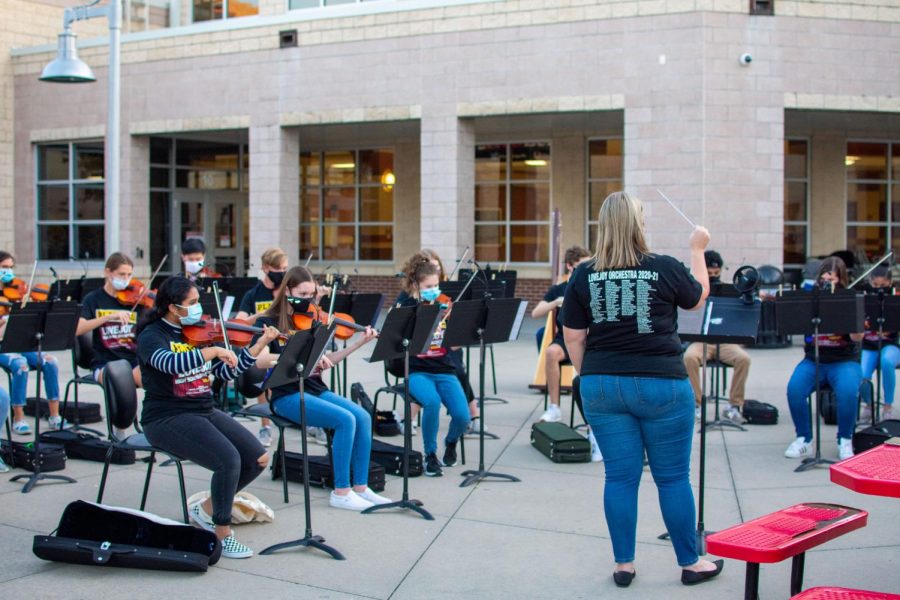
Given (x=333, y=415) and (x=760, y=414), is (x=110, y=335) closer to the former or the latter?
(x=333, y=415)

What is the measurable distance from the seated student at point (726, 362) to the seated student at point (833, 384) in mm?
1413

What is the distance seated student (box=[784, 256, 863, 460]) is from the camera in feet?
26.5

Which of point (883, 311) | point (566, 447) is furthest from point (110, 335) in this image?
point (883, 311)

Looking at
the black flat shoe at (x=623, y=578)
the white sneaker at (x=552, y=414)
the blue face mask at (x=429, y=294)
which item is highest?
the blue face mask at (x=429, y=294)

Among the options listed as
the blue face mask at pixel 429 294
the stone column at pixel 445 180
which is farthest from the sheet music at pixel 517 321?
the stone column at pixel 445 180

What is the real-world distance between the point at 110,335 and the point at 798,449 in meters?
5.78

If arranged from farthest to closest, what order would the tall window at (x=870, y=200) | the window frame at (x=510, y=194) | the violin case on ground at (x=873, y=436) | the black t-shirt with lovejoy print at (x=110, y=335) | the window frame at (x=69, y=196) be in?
1. the window frame at (x=69, y=196)
2. the window frame at (x=510, y=194)
3. the tall window at (x=870, y=200)
4. the black t-shirt with lovejoy print at (x=110, y=335)
5. the violin case on ground at (x=873, y=436)

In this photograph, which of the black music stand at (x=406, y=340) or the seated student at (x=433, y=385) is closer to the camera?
the black music stand at (x=406, y=340)

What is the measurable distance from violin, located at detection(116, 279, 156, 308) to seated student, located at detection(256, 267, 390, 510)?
2.16m

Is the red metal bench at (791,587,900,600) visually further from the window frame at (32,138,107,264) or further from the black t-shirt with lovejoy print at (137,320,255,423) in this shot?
the window frame at (32,138,107,264)

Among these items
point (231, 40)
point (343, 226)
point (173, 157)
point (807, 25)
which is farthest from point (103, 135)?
point (807, 25)

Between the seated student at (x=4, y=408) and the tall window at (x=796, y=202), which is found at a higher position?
the tall window at (x=796, y=202)

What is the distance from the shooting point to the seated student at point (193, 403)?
570cm

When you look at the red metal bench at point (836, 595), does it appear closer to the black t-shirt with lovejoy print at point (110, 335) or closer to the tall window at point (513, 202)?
the black t-shirt with lovejoy print at point (110, 335)
